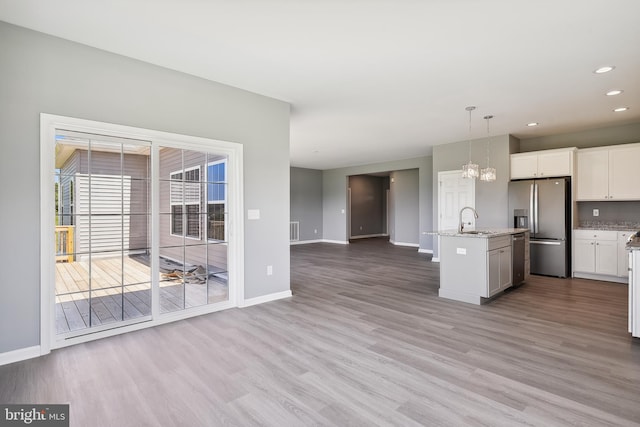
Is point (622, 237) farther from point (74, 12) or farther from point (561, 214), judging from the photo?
point (74, 12)

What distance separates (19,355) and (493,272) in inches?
197

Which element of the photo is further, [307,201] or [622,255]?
[307,201]

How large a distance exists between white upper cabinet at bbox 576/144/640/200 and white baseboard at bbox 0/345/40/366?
7792 mm

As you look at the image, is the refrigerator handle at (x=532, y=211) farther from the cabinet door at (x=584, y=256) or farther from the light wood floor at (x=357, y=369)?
the light wood floor at (x=357, y=369)

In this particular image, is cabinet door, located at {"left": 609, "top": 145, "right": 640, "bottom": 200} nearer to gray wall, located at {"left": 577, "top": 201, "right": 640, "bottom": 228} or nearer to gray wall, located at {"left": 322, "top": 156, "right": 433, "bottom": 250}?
gray wall, located at {"left": 577, "top": 201, "right": 640, "bottom": 228}

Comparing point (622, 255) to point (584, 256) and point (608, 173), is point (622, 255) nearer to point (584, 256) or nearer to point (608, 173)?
point (584, 256)

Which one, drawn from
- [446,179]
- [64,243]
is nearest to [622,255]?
[446,179]

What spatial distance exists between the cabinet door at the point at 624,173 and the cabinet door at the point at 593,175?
2.6 inches

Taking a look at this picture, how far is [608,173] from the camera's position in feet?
17.9

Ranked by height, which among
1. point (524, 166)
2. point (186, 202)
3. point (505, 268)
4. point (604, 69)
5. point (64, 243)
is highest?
point (604, 69)

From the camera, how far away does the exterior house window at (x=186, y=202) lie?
11.8 feet

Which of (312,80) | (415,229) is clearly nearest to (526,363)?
(312,80)

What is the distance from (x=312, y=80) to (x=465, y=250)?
2.92m

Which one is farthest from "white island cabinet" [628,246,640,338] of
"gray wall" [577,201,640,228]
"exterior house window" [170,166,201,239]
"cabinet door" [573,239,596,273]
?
"exterior house window" [170,166,201,239]
